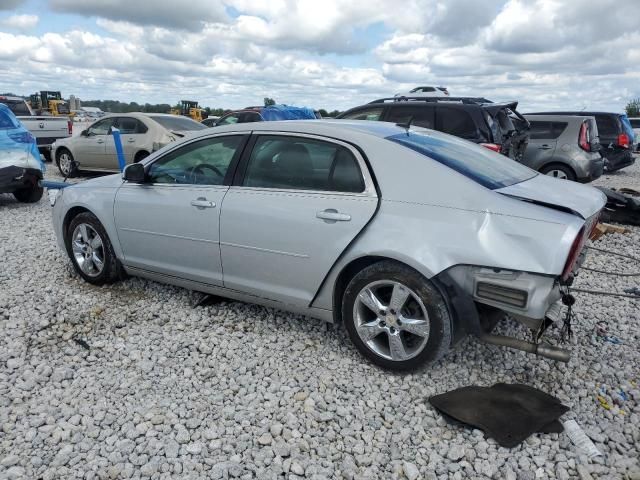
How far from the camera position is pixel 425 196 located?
3178 mm

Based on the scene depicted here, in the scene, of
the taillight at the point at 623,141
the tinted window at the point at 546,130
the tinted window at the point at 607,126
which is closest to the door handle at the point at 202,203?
the tinted window at the point at 546,130

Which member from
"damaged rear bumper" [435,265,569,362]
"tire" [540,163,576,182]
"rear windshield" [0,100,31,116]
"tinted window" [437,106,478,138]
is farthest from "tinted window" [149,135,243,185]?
"rear windshield" [0,100,31,116]

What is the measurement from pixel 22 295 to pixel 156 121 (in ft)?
23.8

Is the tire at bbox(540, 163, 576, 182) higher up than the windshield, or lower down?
lower down

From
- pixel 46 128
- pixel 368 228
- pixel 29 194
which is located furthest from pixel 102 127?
pixel 368 228

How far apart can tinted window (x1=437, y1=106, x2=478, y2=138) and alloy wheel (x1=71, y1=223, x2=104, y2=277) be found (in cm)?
565

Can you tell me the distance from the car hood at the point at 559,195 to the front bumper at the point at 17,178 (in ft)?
25.5

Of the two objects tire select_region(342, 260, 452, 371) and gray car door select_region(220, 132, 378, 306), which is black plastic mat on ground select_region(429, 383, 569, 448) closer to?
tire select_region(342, 260, 452, 371)

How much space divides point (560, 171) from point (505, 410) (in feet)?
27.8

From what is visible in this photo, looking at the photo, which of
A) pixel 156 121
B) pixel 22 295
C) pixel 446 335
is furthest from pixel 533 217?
pixel 156 121

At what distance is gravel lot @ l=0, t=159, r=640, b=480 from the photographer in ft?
8.66

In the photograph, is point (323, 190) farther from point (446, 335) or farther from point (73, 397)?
point (73, 397)

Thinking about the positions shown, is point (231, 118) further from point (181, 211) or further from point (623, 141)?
point (181, 211)

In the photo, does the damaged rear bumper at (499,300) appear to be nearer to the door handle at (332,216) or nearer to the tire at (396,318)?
the tire at (396,318)
